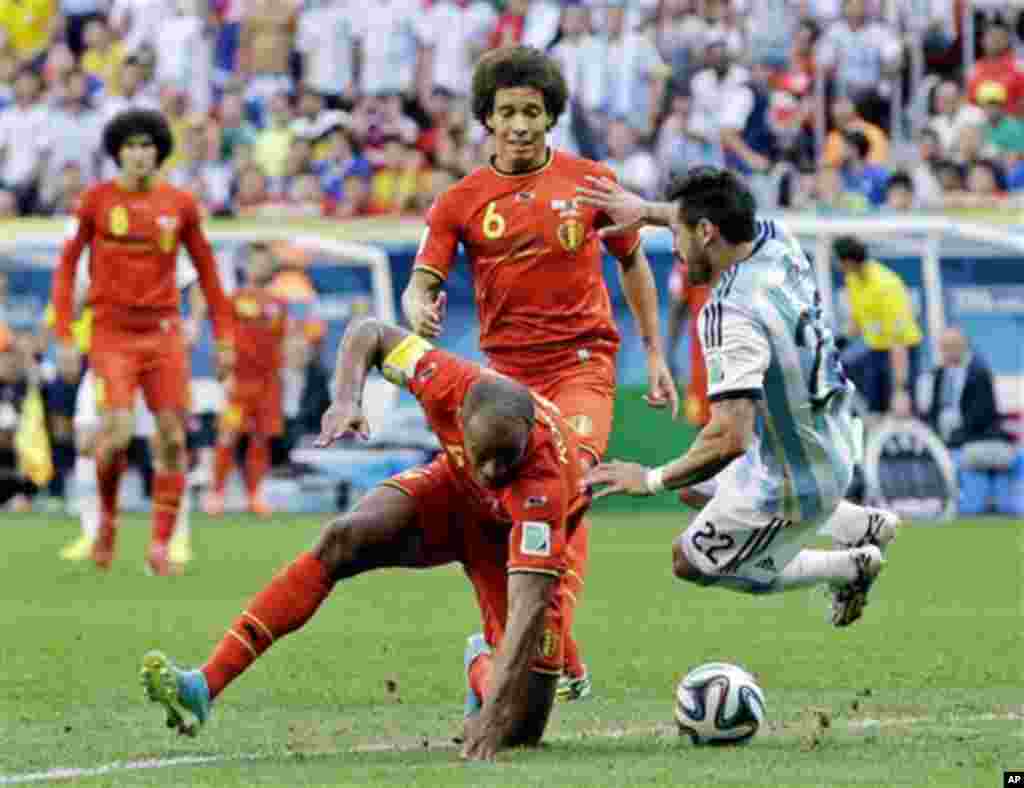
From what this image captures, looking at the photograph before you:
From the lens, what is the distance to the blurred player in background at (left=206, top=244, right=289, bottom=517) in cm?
2334

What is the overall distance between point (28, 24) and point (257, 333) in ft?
20.1

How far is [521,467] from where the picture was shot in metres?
8.23

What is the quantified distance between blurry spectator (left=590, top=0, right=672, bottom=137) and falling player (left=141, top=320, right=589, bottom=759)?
1669cm

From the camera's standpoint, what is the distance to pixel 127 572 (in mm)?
16078

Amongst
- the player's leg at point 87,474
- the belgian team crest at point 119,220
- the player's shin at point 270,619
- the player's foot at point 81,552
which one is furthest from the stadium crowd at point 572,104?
the player's shin at point 270,619

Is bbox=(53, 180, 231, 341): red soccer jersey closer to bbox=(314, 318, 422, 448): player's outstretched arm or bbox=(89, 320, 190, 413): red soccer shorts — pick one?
bbox=(89, 320, 190, 413): red soccer shorts

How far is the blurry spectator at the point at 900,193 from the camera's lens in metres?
24.0

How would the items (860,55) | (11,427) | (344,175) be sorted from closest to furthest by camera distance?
(11,427)
(860,55)
(344,175)

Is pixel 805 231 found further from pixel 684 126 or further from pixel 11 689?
pixel 11 689

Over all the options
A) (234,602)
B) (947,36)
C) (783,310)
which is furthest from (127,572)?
(947,36)

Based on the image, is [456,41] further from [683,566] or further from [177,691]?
[177,691]

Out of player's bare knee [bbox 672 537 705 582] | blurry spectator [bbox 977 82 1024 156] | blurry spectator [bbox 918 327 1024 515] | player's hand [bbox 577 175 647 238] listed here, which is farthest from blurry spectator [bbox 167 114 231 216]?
player's bare knee [bbox 672 537 705 582]

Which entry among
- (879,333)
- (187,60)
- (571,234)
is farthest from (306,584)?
(187,60)

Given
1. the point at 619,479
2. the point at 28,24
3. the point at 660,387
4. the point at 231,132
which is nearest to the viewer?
the point at 619,479
